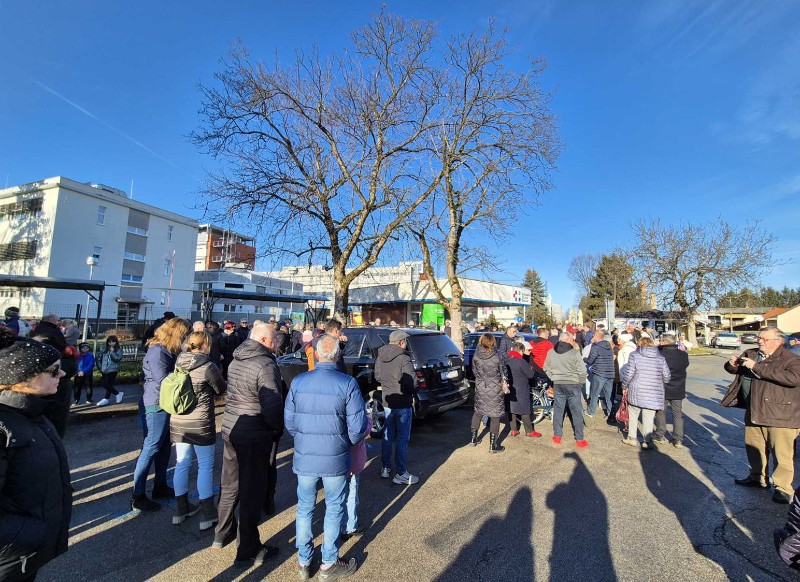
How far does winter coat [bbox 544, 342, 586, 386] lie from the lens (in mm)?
6484

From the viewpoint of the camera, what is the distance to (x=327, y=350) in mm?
3096

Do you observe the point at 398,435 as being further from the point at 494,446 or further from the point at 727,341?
the point at 727,341

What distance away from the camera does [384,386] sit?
5113 mm

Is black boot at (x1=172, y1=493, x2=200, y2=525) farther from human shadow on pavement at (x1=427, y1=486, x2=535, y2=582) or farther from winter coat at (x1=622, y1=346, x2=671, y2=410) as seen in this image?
winter coat at (x1=622, y1=346, x2=671, y2=410)

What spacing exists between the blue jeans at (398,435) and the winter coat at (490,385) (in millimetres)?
1667

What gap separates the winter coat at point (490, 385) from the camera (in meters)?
6.17

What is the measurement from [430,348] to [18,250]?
38.5 meters

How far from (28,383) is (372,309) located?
3405cm

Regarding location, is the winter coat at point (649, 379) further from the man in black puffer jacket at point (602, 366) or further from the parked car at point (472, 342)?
the parked car at point (472, 342)

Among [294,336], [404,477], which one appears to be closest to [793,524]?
[404,477]

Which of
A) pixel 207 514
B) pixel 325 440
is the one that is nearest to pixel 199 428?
pixel 207 514

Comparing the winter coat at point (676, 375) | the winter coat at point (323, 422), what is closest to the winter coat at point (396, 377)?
the winter coat at point (323, 422)

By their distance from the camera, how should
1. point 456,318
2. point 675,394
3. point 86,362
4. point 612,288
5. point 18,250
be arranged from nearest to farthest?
point 675,394, point 86,362, point 456,318, point 18,250, point 612,288

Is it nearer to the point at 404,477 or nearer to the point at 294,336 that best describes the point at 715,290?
the point at 294,336
